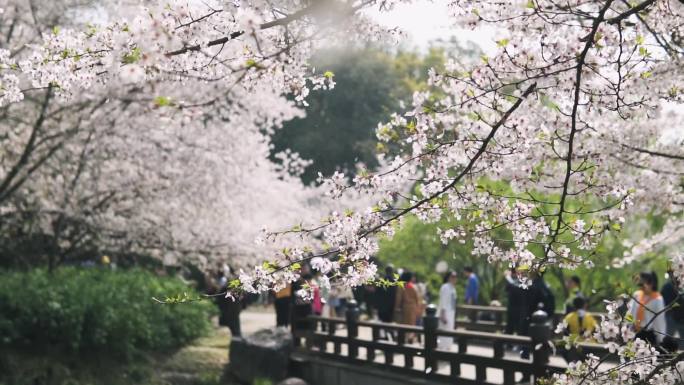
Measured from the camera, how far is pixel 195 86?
50.1 ft

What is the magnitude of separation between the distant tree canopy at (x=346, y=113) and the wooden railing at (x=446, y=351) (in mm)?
18015

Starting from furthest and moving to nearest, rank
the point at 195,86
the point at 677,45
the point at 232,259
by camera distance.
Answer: the point at 232,259
the point at 195,86
the point at 677,45

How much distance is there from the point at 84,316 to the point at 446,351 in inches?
298

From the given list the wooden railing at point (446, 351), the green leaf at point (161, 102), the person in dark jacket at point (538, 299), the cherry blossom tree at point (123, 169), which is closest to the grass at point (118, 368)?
the wooden railing at point (446, 351)

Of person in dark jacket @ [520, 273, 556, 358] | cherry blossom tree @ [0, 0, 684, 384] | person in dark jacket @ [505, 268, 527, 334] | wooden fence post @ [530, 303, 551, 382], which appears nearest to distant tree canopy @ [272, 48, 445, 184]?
person in dark jacket @ [505, 268, 527, 334]

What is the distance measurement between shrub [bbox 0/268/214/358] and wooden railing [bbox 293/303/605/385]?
3.37 m

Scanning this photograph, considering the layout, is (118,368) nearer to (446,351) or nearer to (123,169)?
(123,169)

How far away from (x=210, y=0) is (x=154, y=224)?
42.6 feet

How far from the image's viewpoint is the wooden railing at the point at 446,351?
34.2 ft

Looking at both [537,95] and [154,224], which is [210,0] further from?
[154,224]

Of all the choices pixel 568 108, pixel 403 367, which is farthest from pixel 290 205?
pixel 568 108

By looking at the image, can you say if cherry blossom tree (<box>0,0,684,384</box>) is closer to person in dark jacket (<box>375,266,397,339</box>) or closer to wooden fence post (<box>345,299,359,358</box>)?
wooden fence post (<box>345,299,359,358</box>)

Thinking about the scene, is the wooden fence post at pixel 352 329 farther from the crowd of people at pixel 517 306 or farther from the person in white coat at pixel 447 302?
the person in white coat at pixel 447 302

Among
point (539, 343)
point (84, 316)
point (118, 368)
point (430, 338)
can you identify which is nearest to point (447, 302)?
point (430, 338)
